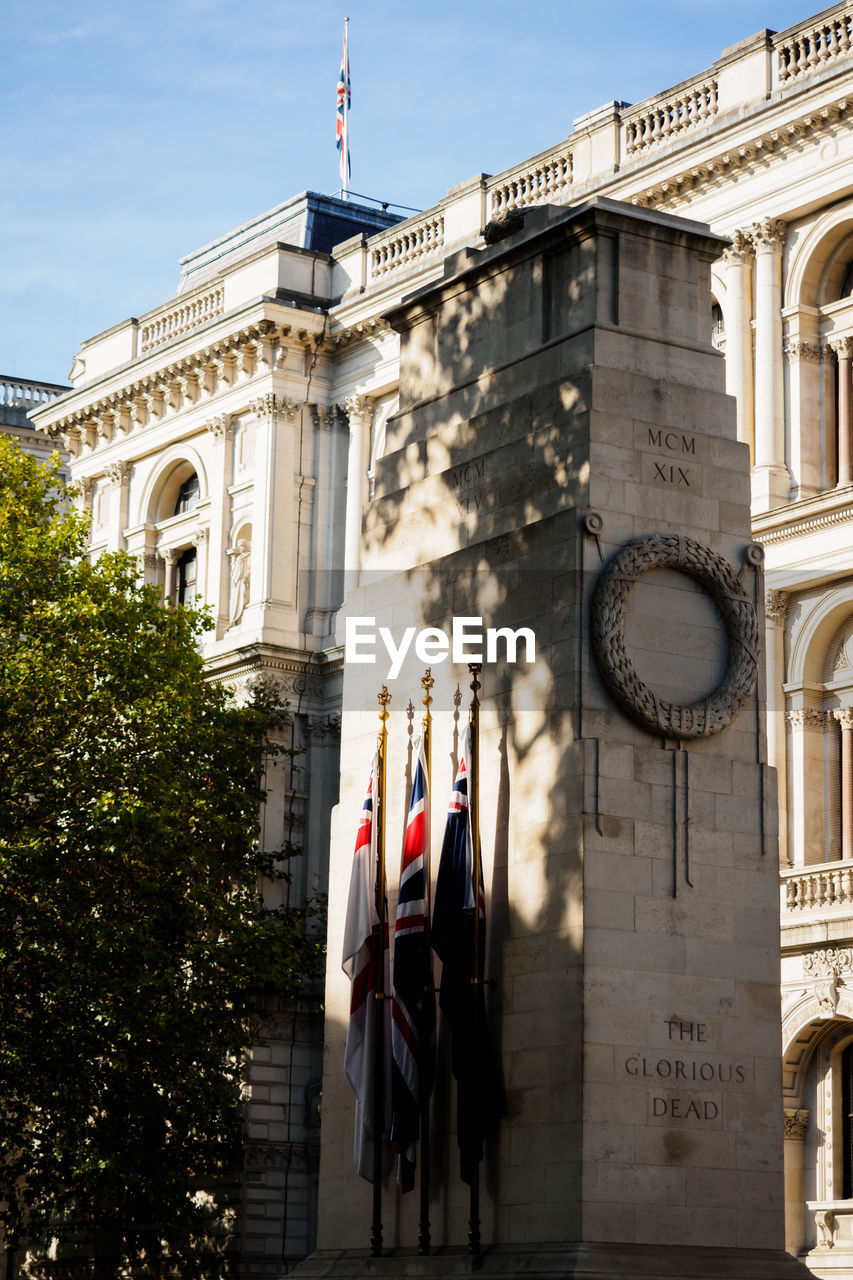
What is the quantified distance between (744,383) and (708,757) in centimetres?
2188

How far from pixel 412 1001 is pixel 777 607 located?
66.6 ft

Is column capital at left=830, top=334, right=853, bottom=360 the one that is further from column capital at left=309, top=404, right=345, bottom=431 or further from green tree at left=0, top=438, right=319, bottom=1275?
column capital at left=309, top=404, right=345, bottom=431

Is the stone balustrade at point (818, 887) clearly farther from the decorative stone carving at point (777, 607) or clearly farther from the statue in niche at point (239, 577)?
the statue in niche at point (239, 577)

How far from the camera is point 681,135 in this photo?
45344 mm

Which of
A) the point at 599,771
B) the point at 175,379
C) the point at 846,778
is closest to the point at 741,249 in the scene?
the point at 846,778

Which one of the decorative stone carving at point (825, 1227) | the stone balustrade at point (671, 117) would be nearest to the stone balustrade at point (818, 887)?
the decorative stone carving at point (825, 1227)

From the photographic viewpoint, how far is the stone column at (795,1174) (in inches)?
1505

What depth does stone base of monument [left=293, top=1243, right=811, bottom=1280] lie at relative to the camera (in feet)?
65.4

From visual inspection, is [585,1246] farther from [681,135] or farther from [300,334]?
[300,334]

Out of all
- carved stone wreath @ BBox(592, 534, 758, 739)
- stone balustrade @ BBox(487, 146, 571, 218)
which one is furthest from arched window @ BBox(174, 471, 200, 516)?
carved stone wreath @ BBox(592, 534, 758, 739)

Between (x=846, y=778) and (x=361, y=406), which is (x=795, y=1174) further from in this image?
(x=361, y=406)

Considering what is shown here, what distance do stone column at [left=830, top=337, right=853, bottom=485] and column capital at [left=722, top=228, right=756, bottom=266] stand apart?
2.38 meters

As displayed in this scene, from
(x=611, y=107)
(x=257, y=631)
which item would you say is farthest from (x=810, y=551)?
(x=257, y=631)

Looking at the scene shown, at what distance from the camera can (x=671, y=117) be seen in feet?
151
